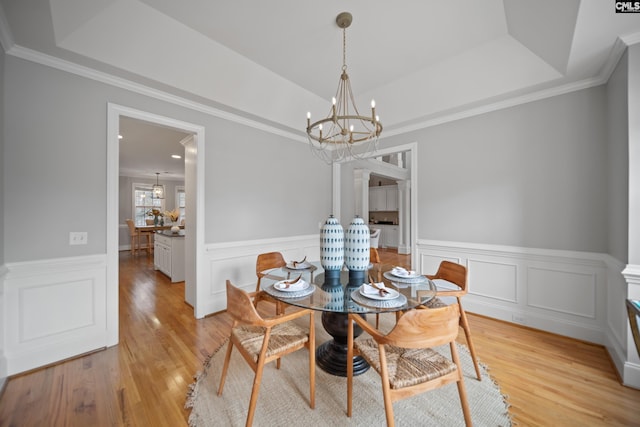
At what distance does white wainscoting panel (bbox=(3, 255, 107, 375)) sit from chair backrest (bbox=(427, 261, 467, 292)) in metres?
3.12

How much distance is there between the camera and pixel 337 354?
1.96 metres

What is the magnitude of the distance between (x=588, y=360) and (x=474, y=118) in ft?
8.42

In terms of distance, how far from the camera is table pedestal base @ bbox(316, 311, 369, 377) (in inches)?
73.9

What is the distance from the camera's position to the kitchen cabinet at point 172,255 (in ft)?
14.1

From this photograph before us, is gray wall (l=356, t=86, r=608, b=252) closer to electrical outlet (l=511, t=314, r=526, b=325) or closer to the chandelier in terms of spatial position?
electrical outlet (l=511, t=314, r=526, b=325)

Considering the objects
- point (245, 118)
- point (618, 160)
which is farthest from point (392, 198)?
point (618, 160)

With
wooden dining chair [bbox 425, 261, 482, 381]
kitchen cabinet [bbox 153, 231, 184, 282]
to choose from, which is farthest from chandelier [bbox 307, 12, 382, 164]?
kitchen cabinet [bbox 153, 231, 184, 282]

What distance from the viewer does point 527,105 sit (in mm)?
2631

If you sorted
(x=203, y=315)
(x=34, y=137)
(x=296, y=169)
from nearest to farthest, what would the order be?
(x=34, y=137), (x=203, y=315), (x=296, y=169)

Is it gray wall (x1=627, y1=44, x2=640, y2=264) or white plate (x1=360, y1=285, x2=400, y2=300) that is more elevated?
gray wall (x1=627, y1=44, x2=640, y2=264)

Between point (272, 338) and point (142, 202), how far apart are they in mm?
8808

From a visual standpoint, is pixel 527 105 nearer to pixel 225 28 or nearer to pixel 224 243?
pixel 225 28

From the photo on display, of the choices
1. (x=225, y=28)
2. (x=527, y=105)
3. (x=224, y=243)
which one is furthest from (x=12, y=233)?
(x=527, y=105)

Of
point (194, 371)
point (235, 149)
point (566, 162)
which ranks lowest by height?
point (194, 371)
